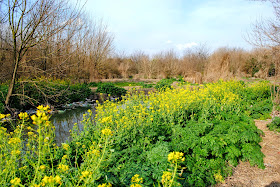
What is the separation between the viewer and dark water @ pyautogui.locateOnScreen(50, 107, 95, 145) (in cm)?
571

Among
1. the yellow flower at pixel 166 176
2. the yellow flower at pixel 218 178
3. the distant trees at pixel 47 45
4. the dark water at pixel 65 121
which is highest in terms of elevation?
the distant trees at pixel 47 45

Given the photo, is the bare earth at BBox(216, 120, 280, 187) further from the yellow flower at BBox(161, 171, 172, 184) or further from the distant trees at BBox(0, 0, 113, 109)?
the distant trees at BBox(0, 0, 113, 109)

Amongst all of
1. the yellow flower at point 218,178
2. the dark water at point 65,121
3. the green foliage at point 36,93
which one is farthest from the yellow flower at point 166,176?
the green foliage at point 36,93

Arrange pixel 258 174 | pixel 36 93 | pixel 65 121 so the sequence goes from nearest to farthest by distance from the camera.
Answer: pixel 258 174 < pixel 65 121 < pixel 36 93

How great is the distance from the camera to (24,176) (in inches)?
92.3

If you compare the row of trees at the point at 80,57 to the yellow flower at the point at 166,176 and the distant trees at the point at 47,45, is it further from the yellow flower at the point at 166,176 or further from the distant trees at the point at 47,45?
the yellow flower at the point at 166,176

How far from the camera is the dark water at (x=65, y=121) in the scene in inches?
225

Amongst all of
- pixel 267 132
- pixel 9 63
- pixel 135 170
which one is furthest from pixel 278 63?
pixel 9 63

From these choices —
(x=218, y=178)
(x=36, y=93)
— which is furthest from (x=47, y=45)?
(x=218, y=178)

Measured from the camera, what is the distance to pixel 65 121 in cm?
742

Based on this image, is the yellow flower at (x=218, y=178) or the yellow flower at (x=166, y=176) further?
the yellow flower at (x=218, y=178)

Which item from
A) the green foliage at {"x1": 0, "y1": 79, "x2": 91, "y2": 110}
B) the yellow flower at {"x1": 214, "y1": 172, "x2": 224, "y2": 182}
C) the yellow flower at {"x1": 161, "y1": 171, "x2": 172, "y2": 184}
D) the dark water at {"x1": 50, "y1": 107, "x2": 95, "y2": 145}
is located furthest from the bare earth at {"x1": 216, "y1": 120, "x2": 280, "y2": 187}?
the green foliage at {"x1": 0, "y1": 79, "x2": 91, "y2": 110}

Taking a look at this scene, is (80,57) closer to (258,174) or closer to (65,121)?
(65,121)

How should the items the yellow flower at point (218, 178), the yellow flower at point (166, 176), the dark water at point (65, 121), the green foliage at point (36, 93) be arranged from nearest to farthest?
the yellow flower at point (166, 176), the yellow flower at point (218, 178), the dark water at point (65, 121), the green foliage at point (36, 93)
